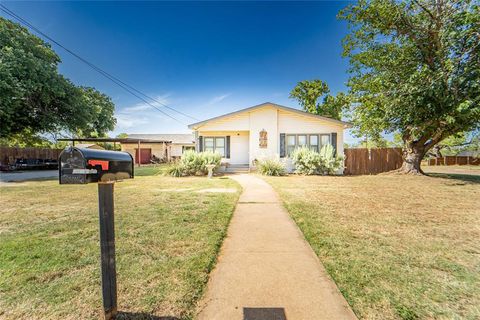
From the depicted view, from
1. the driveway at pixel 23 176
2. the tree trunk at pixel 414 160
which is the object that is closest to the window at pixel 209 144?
the driveway at pixel 23 176

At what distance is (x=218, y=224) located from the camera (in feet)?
13.2

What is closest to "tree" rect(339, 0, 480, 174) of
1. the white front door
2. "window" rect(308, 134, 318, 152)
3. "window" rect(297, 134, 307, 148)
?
"window" rect(308, 134, 318, 152)

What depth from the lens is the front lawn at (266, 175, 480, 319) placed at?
1892 mm

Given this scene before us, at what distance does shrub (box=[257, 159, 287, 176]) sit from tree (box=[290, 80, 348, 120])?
1699 centimetres

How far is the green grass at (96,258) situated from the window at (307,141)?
35.3 ft

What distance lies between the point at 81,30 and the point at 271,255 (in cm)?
1840

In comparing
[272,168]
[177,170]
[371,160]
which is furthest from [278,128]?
[177,170]

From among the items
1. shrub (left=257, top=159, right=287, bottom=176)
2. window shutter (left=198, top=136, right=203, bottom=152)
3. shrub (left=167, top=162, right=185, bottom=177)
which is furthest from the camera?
window shutter (left=198, top=136, right=203, bottom=152)

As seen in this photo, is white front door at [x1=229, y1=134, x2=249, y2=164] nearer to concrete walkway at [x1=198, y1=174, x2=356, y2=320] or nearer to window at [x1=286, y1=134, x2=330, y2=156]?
window at [x1=286, y1=134, x2=330, y2=156]

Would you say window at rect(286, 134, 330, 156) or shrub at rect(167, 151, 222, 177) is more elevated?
window at rect(286, 134, 330, 156)

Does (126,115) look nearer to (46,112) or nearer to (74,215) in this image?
(46,112)

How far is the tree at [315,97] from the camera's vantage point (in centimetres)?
2648

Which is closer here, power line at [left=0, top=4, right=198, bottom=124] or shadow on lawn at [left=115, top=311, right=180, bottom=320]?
shadow on lawn at [left=115, top=311, right=180, bottom=320]

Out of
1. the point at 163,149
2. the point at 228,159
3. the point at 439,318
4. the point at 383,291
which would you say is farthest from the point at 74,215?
the point at 163,149
